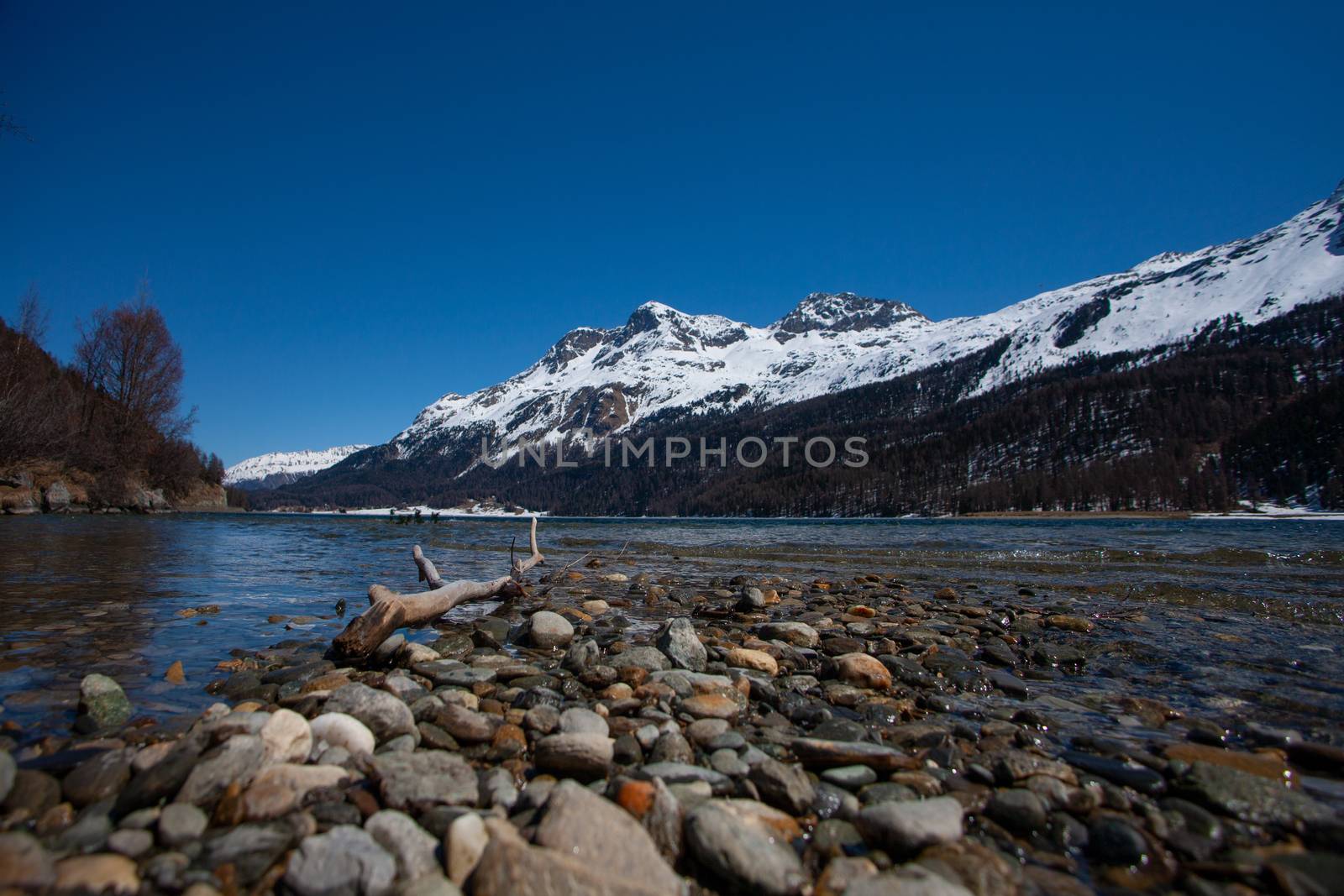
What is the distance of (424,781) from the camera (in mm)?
3307

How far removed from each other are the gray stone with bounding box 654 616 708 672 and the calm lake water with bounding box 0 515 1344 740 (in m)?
2.63

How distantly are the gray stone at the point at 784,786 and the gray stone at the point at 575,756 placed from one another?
0.94 meters

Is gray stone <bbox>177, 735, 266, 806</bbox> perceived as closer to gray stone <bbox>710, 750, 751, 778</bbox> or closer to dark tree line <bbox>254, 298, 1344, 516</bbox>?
gray stone <bbox>710, 750, 751, 778</bbox>

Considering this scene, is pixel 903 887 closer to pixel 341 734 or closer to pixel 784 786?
pixel 784 786

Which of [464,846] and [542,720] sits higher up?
[464,846]

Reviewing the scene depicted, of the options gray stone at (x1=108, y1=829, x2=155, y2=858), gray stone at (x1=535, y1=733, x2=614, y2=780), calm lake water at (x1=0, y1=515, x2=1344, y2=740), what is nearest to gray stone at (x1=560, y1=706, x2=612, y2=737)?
gray stone at (x1=535, y1=733, x2=614, y2=780)

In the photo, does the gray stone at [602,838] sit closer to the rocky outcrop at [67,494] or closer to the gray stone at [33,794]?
the gray stone at [33,794]

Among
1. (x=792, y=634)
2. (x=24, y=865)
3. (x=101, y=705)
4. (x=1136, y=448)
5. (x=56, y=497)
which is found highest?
(x=1136, y=448)

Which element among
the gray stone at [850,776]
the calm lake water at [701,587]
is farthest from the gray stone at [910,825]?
the calm lake water at [701,587]

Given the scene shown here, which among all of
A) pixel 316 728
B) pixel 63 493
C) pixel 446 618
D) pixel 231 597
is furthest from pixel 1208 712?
pixel 63 493

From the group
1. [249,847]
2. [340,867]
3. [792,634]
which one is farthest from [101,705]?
[792,634]

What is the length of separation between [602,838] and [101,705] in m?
4.29

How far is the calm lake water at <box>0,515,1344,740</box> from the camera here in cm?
552

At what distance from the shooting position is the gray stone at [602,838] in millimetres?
2568
